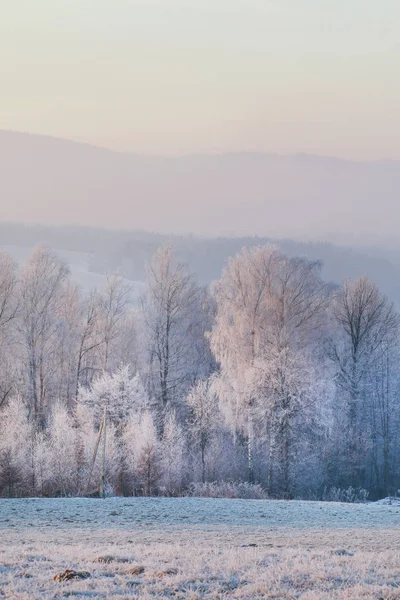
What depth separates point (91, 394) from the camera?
142 ft

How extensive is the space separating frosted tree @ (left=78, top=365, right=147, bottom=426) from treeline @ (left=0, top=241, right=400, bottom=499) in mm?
87

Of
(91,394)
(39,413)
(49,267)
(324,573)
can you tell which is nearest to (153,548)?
(324,573)

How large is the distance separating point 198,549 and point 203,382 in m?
30.0

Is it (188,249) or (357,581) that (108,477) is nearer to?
(357,581)

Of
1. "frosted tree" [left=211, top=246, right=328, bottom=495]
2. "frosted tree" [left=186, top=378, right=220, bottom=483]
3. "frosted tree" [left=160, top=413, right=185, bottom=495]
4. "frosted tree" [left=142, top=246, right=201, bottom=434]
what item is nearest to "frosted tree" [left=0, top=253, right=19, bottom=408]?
"frosted tree" [left=142, top=246, right=201, bottom=434]

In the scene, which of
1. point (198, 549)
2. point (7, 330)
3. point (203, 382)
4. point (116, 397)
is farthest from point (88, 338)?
point (198, 549)

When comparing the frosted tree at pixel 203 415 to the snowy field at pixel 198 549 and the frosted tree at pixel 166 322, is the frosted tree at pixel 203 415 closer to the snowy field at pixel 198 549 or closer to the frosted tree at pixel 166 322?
the frosted tree at pixel 166 322

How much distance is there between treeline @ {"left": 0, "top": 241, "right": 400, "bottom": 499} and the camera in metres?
37.8

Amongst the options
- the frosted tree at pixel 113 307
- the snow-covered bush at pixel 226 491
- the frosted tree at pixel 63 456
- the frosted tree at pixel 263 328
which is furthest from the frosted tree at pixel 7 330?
the snow-covered bush at pixel 226 491

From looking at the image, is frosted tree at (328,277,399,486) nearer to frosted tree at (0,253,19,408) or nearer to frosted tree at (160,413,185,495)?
frosted tree at (160,413,185,495)

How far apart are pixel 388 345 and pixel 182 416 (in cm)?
1702

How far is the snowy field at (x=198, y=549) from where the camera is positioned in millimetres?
10156

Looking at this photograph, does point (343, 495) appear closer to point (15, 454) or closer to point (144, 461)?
point (144, 461)

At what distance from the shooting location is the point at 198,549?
49.4 feet
